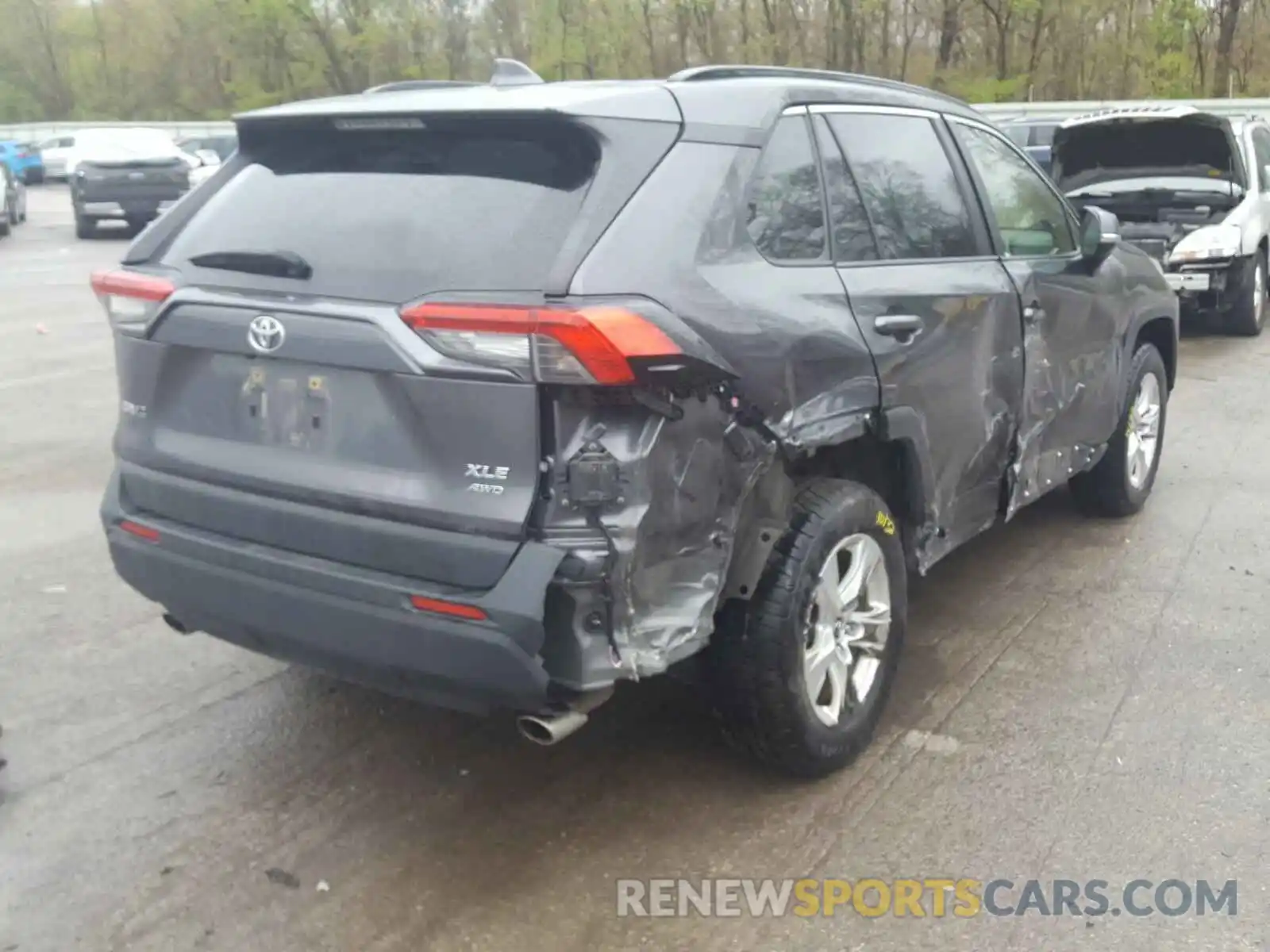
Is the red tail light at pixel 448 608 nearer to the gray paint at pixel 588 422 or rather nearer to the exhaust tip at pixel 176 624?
the gray paint at pixel 588 422

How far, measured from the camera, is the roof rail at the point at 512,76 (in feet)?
11.9

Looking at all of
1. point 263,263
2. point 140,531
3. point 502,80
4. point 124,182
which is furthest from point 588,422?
point 124,182

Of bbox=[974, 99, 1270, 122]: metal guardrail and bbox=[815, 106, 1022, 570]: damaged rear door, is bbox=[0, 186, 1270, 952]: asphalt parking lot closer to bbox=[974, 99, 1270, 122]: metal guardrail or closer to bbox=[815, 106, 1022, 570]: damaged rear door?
bbox=[815, 106, 1022, 570]: damaged rear door

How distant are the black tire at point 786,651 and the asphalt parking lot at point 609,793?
0.17m

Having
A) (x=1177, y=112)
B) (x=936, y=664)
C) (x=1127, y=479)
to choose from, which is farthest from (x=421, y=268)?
(x=1177, y=112)

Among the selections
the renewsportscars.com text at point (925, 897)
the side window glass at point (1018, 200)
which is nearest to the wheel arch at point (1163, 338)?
the side window glass at point (1018, 200)

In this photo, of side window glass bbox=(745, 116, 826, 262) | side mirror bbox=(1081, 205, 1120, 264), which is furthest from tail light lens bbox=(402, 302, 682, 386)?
side mirror bbox=(1081, 205, 1120, 264)

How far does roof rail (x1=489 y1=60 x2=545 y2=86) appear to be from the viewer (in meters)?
3.62

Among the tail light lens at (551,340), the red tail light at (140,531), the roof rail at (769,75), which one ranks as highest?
the roof rail at (769,75)

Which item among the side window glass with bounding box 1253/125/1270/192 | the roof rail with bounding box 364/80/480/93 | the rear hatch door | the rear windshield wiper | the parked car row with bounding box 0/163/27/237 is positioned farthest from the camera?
the parked car row with bounding box 0/163/27/237

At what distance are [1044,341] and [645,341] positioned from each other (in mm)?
2451

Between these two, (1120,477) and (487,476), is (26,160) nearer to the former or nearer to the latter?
(1120,477)

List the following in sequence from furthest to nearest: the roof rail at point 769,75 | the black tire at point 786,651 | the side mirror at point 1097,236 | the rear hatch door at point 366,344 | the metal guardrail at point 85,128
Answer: the metal guardrail at point 85,128 < the side mirror at point 1097,236 < the roof rail at point 769,75 < the black tire at point 786,651 < the rear hatch door at point 366,344

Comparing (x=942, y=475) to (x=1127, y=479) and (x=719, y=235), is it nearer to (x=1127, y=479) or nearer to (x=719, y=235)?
(x=719, y=235)
